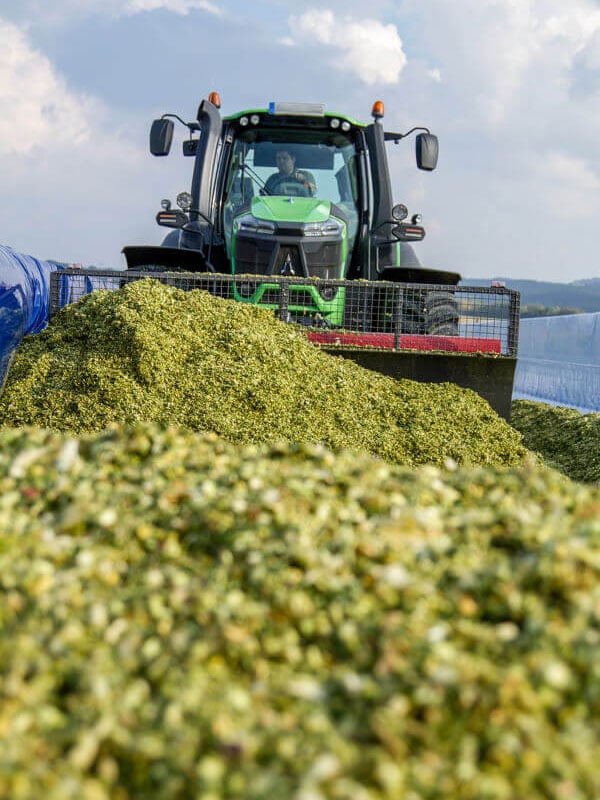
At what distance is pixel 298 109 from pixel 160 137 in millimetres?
1257

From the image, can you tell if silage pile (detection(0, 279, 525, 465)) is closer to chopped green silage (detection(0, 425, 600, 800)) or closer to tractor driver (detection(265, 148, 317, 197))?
tractor driver (detection(265, 148, 317, 197))

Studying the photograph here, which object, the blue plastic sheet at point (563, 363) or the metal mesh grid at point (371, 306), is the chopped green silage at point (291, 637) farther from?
the blue plastic sheet at point (563, 363)

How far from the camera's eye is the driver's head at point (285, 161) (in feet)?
24.0

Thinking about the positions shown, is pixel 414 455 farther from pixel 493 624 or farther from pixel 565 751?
pixel 565 751

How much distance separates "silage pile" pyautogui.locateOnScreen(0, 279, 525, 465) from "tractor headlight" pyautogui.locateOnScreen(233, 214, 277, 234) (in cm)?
124

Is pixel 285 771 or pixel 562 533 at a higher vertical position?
pixel 562 533

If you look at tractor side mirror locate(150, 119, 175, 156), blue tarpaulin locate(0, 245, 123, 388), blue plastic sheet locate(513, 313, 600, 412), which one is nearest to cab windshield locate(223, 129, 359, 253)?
tractor side mirror locate(150, 119, 175, 156)

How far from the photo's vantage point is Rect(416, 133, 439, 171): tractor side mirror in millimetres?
6844

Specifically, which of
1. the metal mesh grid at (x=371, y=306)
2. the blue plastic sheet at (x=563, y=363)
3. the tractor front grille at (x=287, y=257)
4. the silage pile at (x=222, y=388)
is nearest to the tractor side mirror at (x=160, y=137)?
the tractor front grille at (x=287, y=257)

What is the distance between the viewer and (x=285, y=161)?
7324mm

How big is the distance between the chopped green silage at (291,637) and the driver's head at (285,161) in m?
5.34

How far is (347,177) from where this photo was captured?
7441 millimetres

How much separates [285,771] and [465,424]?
4.11m

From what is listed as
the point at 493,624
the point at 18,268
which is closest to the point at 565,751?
the point at 493,624
